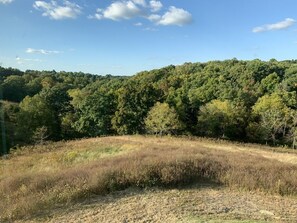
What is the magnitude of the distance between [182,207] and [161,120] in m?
36.4

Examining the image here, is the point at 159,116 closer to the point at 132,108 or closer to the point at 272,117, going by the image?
the point at 132,108

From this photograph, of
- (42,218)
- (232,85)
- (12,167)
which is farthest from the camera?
(232,85)

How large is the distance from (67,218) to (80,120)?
41685mm

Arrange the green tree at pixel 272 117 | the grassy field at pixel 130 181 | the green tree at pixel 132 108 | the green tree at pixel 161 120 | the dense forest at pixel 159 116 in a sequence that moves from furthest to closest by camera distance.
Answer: the green tree at pixel 272 117, the green tree at pixel 132 108, the dense forest at pixel 159 116, the green tree at pixel 161 120, the grassy field at pixel 130 181

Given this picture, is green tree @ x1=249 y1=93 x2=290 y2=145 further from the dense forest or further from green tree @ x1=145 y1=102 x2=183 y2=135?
green tree @ x1=145 y1=102 x2=183 y2=135

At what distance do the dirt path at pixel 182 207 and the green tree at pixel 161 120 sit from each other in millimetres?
34701

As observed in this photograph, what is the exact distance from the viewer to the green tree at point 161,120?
147 feet

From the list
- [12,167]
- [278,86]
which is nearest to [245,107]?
[278,86]

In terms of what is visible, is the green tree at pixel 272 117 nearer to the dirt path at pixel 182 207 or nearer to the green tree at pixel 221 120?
the green tree at pixel 221 120

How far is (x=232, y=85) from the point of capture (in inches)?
2537

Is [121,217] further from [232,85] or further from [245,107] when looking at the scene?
[232,85]

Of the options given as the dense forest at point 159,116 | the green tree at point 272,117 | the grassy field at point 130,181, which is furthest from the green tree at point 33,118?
the grassy field at point 130,181

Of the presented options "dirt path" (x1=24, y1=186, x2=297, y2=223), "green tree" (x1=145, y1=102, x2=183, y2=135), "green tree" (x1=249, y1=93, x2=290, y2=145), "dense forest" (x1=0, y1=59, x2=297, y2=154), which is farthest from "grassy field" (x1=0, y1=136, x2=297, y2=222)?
"green tree" (x1=249, y1=93, x2=290, y2=145)

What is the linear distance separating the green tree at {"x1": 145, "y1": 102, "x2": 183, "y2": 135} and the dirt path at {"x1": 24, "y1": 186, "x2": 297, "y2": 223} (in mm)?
34701
